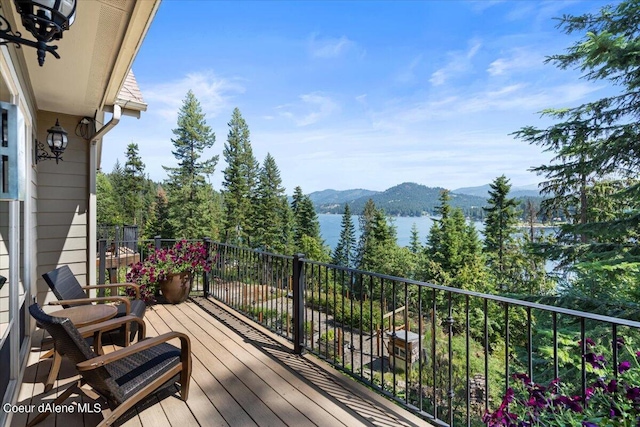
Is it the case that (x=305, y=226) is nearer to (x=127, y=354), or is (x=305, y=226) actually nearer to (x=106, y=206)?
(x=106, y=206)

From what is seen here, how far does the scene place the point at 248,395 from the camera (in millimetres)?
2461

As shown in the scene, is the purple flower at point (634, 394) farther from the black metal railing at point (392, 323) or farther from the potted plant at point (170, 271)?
the potted plant at point (170, 271)

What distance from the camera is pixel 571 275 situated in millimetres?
9320

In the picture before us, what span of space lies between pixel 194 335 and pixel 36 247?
2.23 m

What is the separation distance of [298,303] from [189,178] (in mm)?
22071

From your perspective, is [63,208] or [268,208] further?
[268,208]

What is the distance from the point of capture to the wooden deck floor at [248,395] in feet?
7.11

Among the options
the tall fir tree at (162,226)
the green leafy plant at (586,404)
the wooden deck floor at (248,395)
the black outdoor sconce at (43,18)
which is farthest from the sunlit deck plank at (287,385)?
the tall fir tree at (162,226)

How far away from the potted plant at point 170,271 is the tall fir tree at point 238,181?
2134cm

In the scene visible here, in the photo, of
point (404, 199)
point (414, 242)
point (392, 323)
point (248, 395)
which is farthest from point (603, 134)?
point (404, 199)

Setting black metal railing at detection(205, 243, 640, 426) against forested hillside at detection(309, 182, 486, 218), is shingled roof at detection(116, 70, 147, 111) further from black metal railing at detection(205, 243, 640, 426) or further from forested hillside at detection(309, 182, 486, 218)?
forested hillside at detection(309, 182, 486, 218)

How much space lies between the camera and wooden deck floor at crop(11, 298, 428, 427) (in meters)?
2.17

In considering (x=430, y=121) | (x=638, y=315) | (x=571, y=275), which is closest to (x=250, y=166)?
(x=430, y=121)

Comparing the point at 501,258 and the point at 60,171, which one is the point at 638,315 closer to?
the point at 60,171
